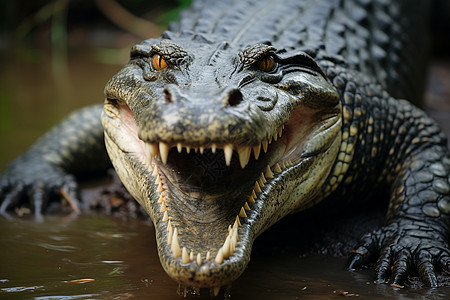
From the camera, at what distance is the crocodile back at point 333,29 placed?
3.94m

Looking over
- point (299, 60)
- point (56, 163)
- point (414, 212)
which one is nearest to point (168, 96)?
point (299, 60)

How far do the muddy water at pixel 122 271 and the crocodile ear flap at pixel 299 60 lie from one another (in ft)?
3.40

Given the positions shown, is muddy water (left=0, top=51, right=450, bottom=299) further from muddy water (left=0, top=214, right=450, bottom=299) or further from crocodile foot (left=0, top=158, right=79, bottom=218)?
crocodile foot (left=0, top=158, right=79, bottom=218)

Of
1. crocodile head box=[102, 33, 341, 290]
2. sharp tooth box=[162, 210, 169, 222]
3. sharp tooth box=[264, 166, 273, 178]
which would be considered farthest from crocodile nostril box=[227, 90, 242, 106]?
sharp tooth box=[162, 210, 169, 222]

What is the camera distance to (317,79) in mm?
3322

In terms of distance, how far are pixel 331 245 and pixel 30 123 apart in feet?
13.2

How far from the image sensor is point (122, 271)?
2.85 meters

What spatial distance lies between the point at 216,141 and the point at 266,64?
85 cm

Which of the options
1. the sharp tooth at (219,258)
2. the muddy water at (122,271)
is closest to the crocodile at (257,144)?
the sharp tooth at (219,258)

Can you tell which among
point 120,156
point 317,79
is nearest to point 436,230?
point 317,79

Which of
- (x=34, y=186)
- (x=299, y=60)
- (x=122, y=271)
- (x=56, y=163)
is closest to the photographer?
(x=122, y=271)

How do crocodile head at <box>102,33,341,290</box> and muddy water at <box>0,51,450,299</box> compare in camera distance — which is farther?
muddy water at <box>0,51,450,299</box>

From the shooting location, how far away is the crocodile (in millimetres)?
2416

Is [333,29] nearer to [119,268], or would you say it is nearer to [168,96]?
[168,96]
